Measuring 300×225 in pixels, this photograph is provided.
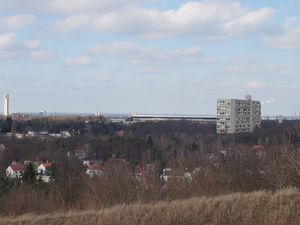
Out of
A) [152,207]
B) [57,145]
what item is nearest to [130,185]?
[152,207]

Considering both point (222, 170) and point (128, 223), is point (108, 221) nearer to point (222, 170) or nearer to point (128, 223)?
point (128, 223)

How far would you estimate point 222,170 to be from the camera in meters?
33.2

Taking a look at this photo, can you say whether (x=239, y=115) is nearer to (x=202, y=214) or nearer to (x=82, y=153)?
(x=82, y=153)

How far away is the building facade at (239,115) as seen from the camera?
132000mm

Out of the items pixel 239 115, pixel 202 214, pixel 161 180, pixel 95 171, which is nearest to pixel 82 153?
pixel 95 171

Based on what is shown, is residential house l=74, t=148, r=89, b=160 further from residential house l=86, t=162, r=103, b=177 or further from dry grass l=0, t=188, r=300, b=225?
dry grass l=0, t=188, r=300, b=225

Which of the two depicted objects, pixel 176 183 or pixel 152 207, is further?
pixel 176 183

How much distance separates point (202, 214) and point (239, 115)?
124 meters

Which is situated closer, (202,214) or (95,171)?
(202,214)

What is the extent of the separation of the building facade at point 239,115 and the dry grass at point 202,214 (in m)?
120

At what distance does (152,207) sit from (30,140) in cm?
8938

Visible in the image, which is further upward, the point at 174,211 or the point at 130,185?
the point at 174,211

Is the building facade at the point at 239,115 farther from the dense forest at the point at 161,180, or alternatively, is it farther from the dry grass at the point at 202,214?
the dry grass at the point at 202,214

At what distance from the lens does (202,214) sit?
10891 millimetres
